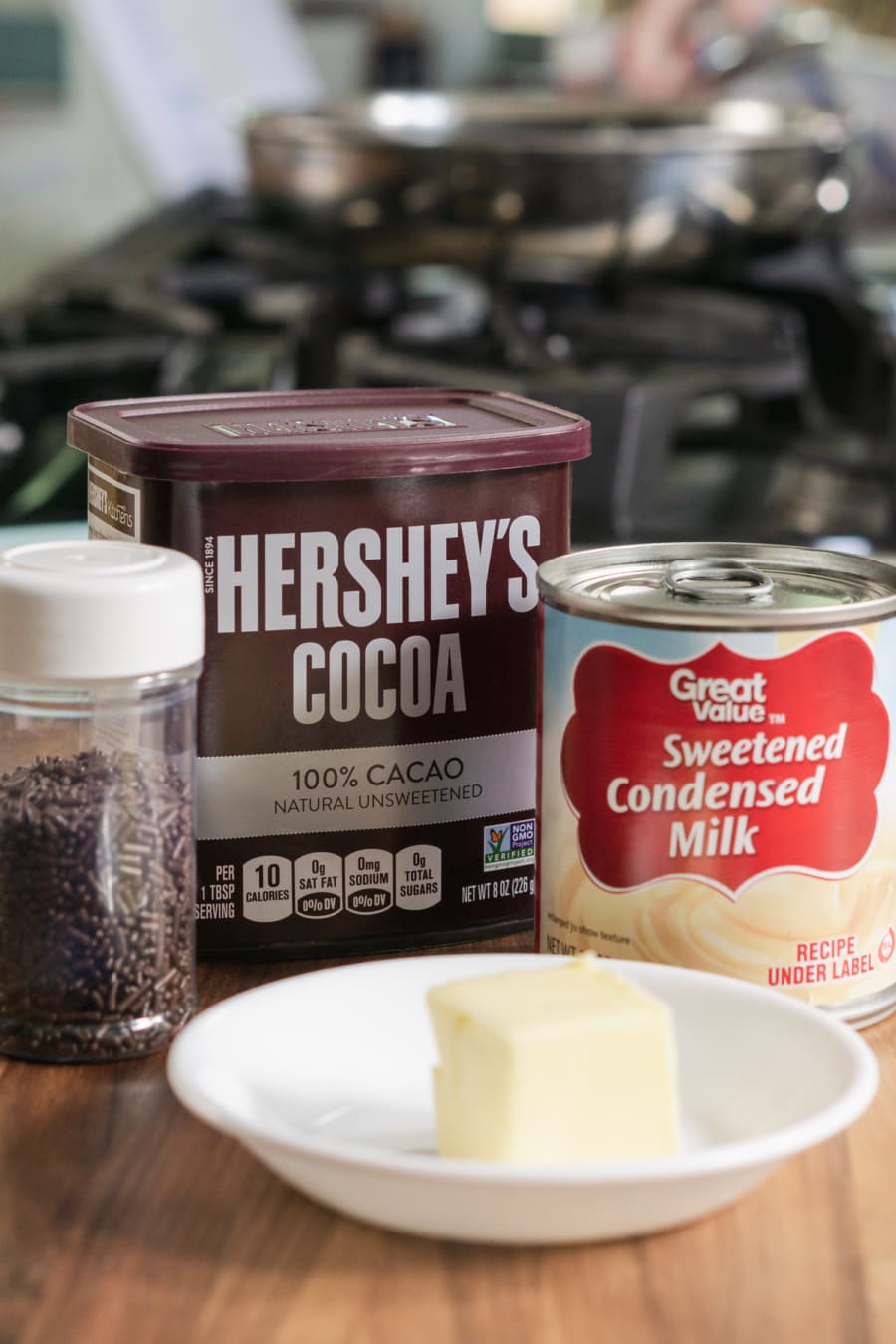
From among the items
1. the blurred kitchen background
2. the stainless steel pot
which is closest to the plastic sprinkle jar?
the blurred kitchen background

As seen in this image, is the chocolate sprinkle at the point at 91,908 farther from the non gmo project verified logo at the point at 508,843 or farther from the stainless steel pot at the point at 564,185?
the stainless steel pot at the point at 564,185

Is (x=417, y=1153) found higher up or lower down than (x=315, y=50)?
lower down

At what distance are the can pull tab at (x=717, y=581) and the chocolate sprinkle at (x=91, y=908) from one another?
0.59ft

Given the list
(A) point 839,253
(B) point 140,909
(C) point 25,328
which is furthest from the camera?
(A) point 839,253

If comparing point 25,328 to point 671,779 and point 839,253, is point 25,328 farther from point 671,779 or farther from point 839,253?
point 671,779

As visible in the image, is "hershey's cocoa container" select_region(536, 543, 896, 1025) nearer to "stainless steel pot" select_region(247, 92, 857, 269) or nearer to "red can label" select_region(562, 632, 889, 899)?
"red can label" select_region(562, 632, 889, 899)

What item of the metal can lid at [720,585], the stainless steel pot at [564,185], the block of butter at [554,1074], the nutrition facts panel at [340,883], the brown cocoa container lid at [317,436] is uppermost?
the stainless steel pot at [564,185]

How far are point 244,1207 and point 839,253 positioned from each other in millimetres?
1369

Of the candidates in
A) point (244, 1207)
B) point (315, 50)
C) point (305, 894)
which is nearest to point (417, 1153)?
point (244, 1207)

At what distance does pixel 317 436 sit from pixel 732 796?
0.62 feet

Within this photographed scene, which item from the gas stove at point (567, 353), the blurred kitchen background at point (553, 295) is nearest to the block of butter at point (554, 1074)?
the blurred kitchen background at point (553, 295)

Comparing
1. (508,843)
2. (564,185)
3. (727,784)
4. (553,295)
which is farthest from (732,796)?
(553,295)

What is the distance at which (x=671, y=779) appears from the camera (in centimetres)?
54

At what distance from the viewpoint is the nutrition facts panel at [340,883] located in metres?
0.61
